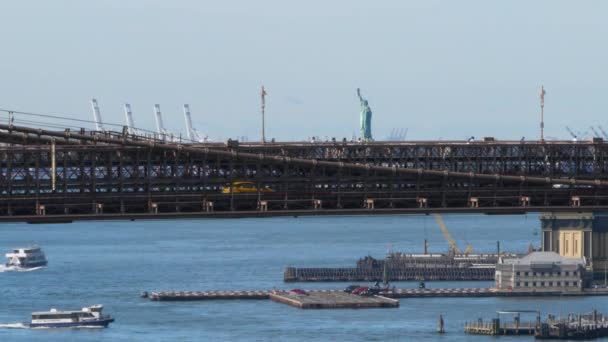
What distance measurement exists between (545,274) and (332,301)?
15.6 metres

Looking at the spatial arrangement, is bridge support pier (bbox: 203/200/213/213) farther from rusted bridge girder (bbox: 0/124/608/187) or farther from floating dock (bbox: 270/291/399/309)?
floating dock (bbox: 270/291/399/309)

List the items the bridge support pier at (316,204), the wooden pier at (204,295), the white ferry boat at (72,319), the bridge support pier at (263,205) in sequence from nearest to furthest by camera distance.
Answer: the bridge support pier at (263,205) < the bridge support pier at (316,204) < the white ferry boat at (72,319) < the wooden pier at (204,295)

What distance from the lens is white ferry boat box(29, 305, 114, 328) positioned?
132500mm

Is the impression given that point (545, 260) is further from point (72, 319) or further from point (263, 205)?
point (263, 205)

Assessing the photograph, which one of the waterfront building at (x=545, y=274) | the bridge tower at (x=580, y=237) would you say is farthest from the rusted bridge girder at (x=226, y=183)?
the bridge tower at (x=580, y=237)

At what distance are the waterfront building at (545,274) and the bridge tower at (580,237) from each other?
6783mm

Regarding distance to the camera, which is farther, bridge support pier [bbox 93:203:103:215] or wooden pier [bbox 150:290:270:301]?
wooden pier [bbox 150:290:270:301]

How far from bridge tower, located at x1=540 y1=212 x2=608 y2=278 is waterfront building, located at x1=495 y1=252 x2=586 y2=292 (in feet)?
22.3

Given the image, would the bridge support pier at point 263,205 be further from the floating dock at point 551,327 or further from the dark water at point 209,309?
the floating dock at point 551,327

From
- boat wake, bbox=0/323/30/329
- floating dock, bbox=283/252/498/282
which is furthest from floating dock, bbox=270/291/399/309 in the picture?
boat wake, bbox=0/323/30/329

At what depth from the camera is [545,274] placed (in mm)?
154625

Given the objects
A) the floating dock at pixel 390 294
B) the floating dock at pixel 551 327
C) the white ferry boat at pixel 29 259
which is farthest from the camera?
the white ferry boat at pixel 29 259

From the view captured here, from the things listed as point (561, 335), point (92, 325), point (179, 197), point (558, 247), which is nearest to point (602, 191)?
point (179, 197)

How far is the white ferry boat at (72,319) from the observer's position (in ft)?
435
